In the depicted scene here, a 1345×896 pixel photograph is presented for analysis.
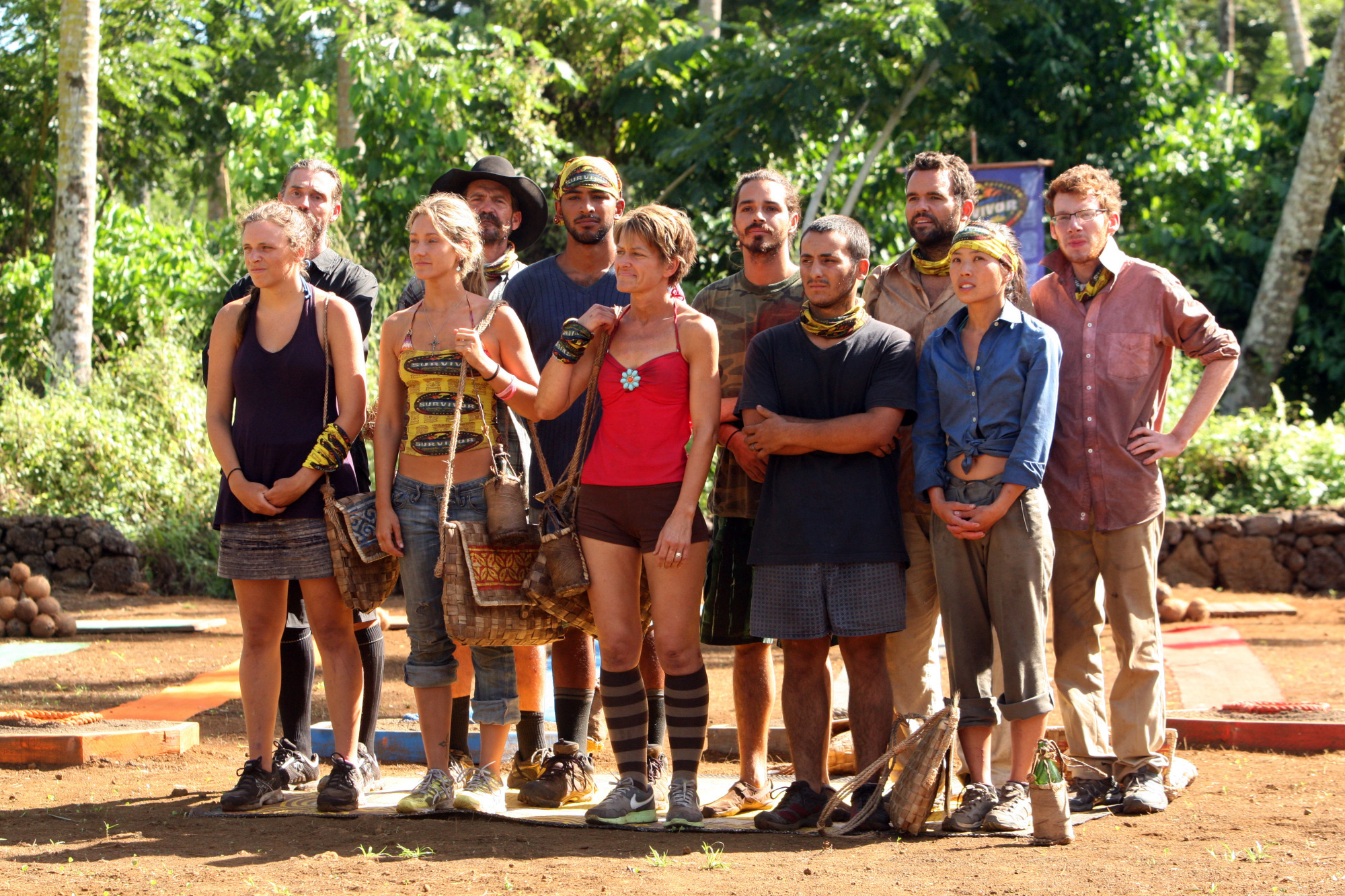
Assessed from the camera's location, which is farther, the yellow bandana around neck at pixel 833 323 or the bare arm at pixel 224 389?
the bare arm at pixel 224 389

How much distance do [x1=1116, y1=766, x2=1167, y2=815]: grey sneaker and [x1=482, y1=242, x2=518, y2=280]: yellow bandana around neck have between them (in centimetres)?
308

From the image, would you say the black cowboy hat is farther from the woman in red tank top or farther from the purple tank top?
the woman in red tank top

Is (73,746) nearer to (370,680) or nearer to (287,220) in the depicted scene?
(370,680)

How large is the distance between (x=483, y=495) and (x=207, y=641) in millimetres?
5654

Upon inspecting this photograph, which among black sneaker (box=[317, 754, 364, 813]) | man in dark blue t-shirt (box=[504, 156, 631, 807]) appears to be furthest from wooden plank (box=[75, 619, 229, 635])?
black sneaker (box=[317, 754, 364, 813])

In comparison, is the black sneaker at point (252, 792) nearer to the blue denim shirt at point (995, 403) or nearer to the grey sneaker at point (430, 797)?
the grey sneaker at point (430, 797)

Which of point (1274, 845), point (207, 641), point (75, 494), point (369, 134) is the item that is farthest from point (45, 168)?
point (1274, 845)

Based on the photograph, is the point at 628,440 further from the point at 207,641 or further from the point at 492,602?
the point at 207,641

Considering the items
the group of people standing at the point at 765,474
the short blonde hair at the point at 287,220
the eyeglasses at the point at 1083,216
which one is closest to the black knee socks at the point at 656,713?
the group of people standing at the point at 765,474

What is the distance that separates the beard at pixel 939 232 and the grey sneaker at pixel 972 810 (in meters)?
1.91

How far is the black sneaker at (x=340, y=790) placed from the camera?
14.9 ft

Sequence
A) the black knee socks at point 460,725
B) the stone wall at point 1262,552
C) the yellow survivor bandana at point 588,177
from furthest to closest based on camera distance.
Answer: the stone wall at point 1262,552 → the black knee socks at point 460,725 → the yellow survivor bandana at point 588,177

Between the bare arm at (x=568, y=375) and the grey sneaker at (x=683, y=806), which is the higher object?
the bare arm at (x=568, y=375)

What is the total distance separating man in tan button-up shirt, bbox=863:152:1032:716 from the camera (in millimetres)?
4703
